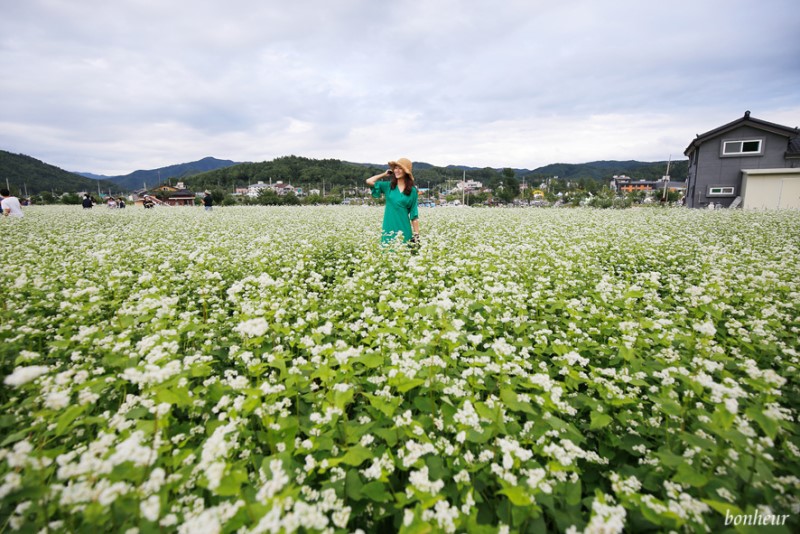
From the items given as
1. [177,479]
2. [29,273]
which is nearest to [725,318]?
[177,479]

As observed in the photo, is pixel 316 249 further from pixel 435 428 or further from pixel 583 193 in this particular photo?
pixel 583 193

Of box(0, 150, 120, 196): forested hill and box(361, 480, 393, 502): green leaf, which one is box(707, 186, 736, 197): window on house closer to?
box(361, 480, 393, 502): green leaf

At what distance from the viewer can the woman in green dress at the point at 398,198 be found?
7.15m

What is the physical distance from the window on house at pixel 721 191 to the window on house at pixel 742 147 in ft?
9.21

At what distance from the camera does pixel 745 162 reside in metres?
28.1

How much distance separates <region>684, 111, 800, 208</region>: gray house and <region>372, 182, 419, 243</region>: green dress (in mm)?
32334

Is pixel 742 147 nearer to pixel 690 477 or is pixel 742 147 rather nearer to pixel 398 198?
pixel 398 198

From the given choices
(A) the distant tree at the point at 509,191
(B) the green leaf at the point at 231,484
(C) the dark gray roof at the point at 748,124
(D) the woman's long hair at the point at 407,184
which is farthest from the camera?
(A) the distant tree at the point at 509,191

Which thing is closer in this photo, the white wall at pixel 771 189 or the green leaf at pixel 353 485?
the green leaf at pixel 353 485

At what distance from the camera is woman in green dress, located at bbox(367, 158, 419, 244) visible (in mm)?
7148

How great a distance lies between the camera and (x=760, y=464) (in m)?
1.83

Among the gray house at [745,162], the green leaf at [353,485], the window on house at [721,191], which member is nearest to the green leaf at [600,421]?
the green leaf at [353,485]

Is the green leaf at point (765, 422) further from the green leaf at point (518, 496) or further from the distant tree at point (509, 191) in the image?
the distant tree at point (509, 191)

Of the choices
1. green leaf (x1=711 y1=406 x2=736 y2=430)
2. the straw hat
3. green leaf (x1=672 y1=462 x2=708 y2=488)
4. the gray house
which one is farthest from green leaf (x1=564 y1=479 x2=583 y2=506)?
the gray house
